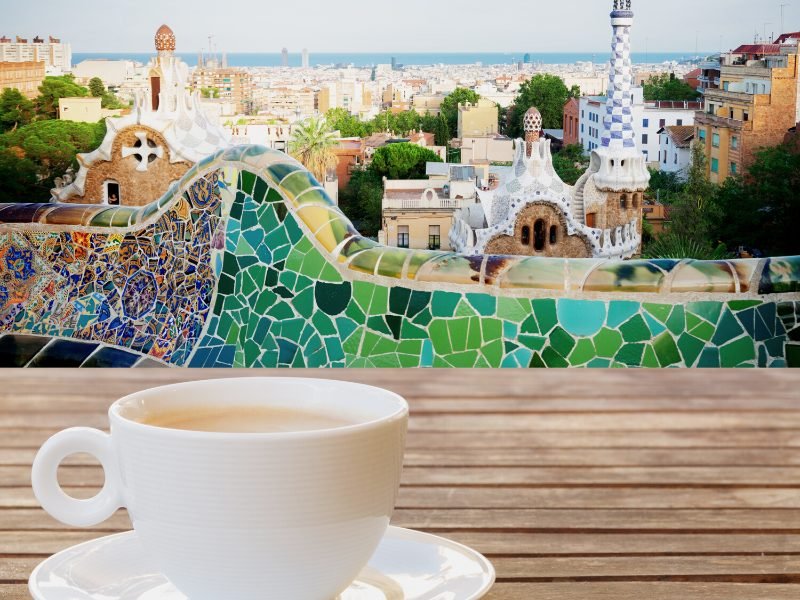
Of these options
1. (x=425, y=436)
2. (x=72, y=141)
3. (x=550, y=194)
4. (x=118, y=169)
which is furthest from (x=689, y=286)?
(x=72, y=141)

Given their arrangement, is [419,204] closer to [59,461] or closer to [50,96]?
[50,96]

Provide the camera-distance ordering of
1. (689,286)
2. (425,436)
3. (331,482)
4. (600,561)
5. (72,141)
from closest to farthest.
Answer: (331,482)
(600,561)
(425,436)
(689,286)
(72,141)

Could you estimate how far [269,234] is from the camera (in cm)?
160

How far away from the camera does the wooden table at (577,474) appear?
16.0 inches

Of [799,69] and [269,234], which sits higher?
[799,69]

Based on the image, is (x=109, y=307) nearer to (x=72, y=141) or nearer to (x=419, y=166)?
(x=72, y=141)

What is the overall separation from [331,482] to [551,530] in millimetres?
181

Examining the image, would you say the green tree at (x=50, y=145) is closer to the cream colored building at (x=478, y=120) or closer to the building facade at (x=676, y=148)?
the cream colored building at (x=478, y=120)

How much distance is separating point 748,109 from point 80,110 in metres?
10.9

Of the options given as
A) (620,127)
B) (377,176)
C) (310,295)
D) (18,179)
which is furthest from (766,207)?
(310,295)

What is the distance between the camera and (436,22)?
35906mm

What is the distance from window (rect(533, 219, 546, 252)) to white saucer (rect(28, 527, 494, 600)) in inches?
558

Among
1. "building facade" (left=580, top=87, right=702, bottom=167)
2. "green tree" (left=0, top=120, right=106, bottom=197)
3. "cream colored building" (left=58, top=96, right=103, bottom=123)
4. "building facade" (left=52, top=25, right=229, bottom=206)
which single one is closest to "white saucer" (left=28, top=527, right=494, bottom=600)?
"building facade" (left=52, top=25, right=229, bottom=206)

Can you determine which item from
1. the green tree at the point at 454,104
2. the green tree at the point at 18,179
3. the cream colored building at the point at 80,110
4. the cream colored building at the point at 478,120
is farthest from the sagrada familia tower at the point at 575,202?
the green tree at the point at 454,104
